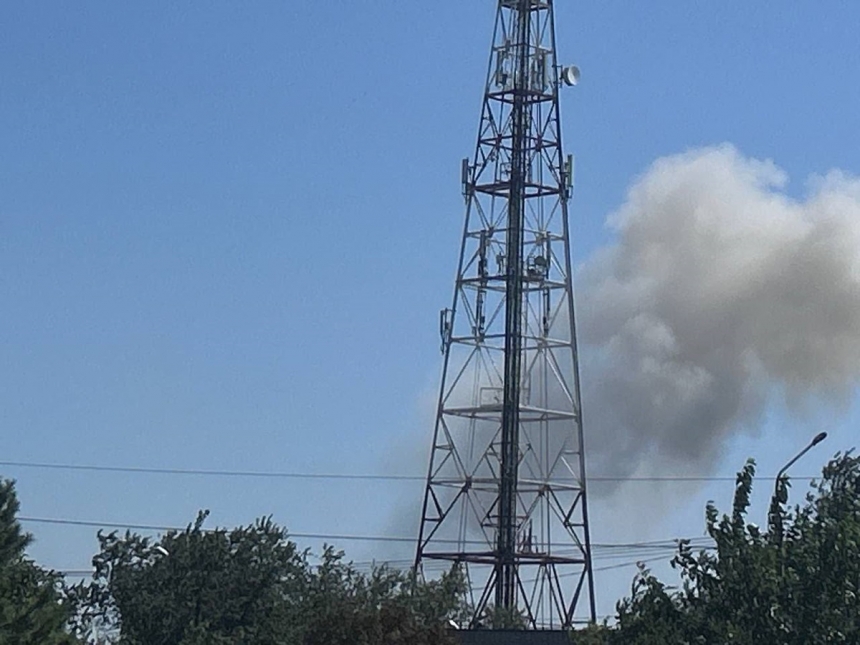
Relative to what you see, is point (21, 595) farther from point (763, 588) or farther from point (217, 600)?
point (763, 588)

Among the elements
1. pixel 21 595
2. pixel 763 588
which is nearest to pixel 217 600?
pixel 21 595

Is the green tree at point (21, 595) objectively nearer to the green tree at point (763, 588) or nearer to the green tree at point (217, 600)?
the green tree at point (217, 600)

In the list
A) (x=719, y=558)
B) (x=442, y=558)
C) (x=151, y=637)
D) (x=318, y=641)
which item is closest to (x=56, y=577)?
(x=151, y=637)

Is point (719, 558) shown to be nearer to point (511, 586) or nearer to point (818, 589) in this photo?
point (818, 589)

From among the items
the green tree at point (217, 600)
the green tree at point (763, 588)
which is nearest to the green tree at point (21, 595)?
the green tree at point (217, 600)

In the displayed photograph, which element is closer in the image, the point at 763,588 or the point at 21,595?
the point at 763,588

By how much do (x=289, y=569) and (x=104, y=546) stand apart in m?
5.60

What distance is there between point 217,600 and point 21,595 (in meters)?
8.97

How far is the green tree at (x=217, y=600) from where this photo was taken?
199ft

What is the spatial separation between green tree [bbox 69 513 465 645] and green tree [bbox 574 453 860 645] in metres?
19.0

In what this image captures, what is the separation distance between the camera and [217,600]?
62875 mm

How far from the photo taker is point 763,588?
38.8 meters

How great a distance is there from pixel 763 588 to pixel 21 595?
22.8 metres

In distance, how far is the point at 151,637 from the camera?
208 feet
